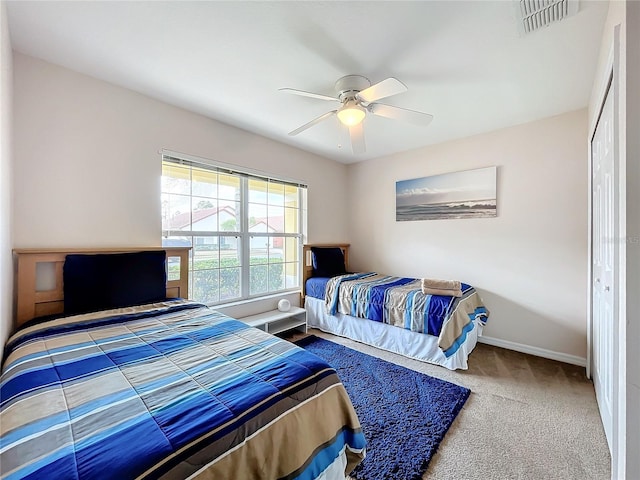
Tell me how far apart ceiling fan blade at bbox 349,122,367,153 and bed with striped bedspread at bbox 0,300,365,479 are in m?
1.80

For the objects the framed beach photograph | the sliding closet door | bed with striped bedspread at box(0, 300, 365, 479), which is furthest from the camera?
the framed beach photograph

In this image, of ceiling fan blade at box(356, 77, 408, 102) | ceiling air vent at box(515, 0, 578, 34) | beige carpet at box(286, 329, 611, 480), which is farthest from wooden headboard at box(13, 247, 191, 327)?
ceiling air vent at box(515, 0, 578, 34)

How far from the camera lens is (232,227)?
121 inches

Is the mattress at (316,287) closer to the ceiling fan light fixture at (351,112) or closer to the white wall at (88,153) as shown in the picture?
the white wall at (88,153)

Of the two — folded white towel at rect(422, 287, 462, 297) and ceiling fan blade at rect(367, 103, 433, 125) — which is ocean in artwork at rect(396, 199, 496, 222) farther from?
ceiling fan blade at rect(367, 103, 433, 125)

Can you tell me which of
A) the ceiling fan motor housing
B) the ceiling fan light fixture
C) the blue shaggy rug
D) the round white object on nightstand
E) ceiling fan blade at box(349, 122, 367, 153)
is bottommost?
the blue shaggy rug

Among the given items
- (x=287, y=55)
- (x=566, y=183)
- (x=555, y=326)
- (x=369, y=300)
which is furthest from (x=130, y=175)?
(x=555, y=326)

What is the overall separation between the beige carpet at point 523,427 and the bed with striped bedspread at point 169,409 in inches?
31.2

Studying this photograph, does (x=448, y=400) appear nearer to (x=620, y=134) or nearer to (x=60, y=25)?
(x=620, y=134)

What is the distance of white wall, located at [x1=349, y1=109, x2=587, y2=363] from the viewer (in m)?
2.62

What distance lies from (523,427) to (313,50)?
9.18ft

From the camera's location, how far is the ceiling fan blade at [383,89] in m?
1.66

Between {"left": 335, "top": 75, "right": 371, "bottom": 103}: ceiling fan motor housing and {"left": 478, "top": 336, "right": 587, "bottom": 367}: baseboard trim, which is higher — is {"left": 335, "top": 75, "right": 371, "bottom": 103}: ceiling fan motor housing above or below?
above

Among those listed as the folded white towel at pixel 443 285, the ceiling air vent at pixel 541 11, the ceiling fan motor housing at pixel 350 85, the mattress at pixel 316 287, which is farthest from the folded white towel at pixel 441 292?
the ceiling air vent at pixel 541 11
